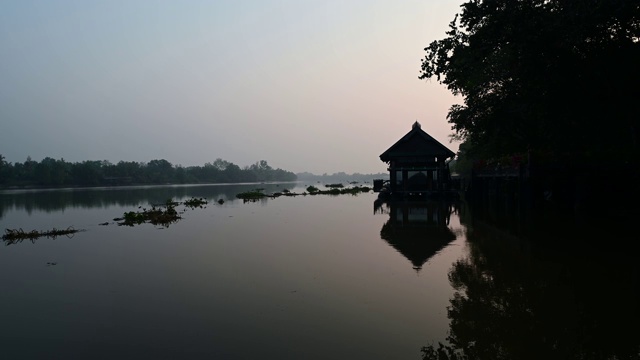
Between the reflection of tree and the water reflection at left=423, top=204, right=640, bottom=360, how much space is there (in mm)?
11

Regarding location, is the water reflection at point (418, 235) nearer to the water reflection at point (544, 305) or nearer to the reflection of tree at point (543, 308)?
the water reflection at point (544, 305)

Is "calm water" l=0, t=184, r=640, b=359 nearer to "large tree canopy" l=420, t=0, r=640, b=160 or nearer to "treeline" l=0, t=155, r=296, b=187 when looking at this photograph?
"large tree canopy" l=420, t=0, r=640, b=160

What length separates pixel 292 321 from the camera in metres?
6.54

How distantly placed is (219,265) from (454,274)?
6032 mm

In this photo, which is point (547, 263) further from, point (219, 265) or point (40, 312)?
point (40, 312)

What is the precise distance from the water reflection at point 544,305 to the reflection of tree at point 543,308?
11mm

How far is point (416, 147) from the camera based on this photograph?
35344 millimetres

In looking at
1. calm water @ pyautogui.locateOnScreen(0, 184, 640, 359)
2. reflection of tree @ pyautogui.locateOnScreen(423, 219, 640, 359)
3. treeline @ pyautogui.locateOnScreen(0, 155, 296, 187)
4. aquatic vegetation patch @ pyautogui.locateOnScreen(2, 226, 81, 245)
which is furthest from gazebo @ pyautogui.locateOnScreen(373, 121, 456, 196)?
treeline @ pyautogui.locateOnScreen(0, 155, 296, 187)

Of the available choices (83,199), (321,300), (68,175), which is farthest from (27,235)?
(68,175)

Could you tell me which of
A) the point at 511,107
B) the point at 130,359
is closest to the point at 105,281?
the point at 130,359

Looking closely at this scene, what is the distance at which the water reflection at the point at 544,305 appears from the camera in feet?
17.0

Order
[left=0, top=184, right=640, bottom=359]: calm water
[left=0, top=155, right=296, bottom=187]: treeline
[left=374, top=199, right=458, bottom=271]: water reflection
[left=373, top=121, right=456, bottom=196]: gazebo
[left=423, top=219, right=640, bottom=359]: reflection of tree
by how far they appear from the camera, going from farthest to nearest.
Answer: [left=0, top=155, right=296, bottom=187]: treeline < [left=373, top=121, right=456, bottom=196]: gazebo < [left=374, top=199, right=458, bottom=271]: water reflection < [left=0, top=184, right=640, bottom=359]: calm water < [left=423, top=219, right=640, bottom=359]: reflection of tree

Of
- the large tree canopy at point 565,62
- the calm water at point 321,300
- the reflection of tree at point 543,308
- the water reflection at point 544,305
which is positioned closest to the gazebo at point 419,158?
the large tree canopy at point 565,62

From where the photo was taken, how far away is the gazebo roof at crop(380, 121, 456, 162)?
34.9 metres
